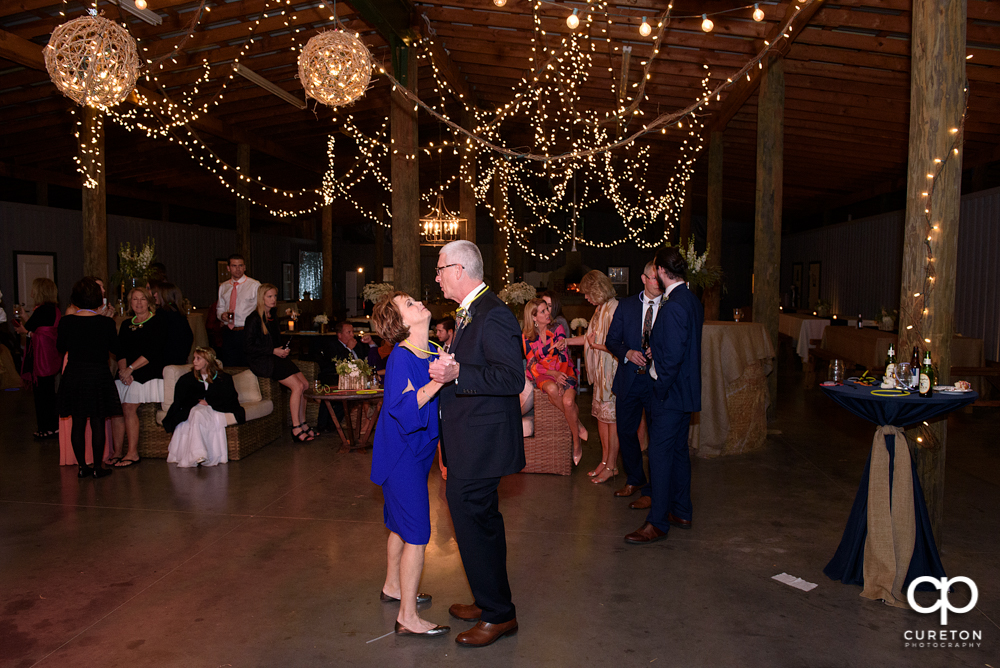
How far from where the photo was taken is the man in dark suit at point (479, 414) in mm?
2707

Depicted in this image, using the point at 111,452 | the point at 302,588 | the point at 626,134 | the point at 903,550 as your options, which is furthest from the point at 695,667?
the point at 626,134

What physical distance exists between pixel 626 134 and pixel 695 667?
11726mm

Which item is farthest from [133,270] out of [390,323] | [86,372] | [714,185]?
[714,185]

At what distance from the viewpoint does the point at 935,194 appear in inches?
144

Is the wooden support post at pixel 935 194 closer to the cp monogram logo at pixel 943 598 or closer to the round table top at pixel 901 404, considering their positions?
the round table top at pixel 901 404

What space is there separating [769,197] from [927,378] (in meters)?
4.45

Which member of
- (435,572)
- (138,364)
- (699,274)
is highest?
(699,274)

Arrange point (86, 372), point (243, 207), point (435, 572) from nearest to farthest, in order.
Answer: point (435, 572), point (86, 372), point (243, 207)

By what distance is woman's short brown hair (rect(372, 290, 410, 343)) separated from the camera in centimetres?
299

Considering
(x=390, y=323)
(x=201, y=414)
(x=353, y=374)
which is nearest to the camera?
(x=390, y=323)

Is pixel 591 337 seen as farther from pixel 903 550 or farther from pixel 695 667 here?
pixel 695 667

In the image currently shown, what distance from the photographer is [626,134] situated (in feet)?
43.5

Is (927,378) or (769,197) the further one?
(769,197)

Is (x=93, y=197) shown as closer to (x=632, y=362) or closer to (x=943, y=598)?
(x=632, y=362)
